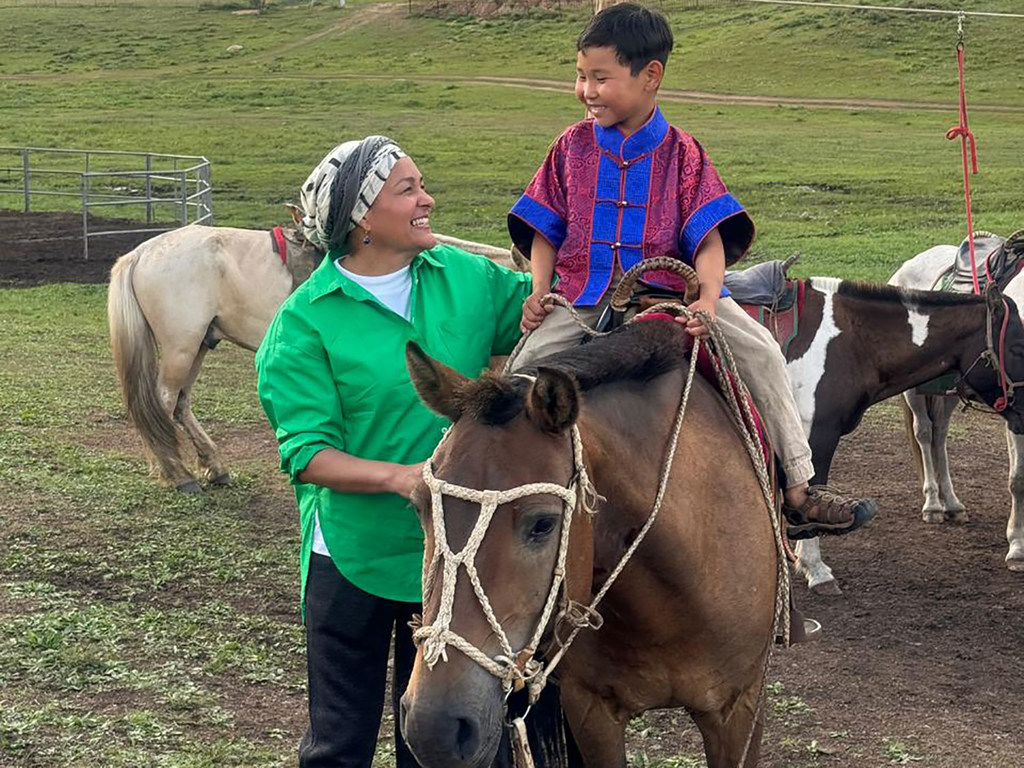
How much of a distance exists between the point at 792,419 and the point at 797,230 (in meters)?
14.6

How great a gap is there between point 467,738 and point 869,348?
15.8 ft

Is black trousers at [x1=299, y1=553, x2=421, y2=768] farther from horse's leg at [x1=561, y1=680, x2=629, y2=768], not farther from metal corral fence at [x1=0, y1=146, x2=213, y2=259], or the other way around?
metal corral fence at [x1=0, y1=146, x2=213, y2=259]

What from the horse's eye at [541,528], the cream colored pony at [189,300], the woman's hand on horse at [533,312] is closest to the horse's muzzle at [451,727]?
the horse's eye at [541,528]

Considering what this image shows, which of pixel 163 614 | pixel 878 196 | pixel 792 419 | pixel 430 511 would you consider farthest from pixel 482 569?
pixel 878 196

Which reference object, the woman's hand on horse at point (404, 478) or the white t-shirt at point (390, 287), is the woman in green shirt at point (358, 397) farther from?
the woman's hand on horse at point (404, 478)

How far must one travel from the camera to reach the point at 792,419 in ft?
11.5

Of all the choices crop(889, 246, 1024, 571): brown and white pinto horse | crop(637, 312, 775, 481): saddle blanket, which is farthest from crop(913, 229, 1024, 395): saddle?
crop(637, 312, 775, 481): saddle blanket

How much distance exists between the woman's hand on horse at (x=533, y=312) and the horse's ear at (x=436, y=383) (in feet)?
2.57

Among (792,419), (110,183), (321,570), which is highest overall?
(792,419)

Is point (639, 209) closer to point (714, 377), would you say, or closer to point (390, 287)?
point (714, 377)

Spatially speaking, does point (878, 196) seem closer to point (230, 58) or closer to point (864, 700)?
point (864, 700)

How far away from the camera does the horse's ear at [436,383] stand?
2424 millimetres

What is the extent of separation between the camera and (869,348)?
655 centimetres

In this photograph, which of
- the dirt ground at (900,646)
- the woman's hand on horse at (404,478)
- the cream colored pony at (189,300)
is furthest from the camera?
the cream colored pony at (189,300)
